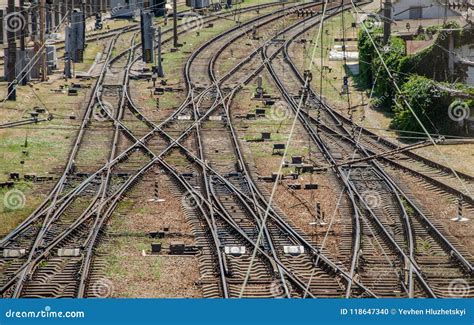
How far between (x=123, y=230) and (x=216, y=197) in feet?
9.29

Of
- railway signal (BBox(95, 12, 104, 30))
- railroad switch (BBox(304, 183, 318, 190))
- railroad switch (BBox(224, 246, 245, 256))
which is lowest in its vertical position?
railroad switch (BBox(224, 246, 245, 256))

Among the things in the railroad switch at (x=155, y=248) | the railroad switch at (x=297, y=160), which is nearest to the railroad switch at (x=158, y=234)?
the railroad switch at (x=155, y=248)

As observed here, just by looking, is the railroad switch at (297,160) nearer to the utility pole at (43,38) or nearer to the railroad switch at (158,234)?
the railroad switch at (158,234)

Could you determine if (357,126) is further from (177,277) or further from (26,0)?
(26,0)

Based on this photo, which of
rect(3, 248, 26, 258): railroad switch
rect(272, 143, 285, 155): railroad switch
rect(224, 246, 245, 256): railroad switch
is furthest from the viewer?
rect(272, 143, 285, 155): railroad switch

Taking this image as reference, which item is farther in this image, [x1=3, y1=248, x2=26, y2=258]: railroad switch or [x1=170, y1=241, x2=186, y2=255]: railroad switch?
[x1=170, y1=241, x2=186, y2=255]: railroad switch

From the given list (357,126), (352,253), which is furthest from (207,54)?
(352,253)

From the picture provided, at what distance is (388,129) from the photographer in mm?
29219

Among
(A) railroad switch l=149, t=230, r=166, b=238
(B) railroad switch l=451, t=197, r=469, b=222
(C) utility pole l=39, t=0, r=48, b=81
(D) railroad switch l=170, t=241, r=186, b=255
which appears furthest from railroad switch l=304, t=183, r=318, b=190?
(C) utility pole l=39, t=0, r=48, b=81

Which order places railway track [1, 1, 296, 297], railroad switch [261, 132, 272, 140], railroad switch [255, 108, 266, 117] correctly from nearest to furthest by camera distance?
1. railway track [1, 1, 296, 297]
2. railroad switch [261, 132, 272, 140]
3. railroad switch [255, 108, 266, 117]

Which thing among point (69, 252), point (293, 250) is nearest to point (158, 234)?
point (69, 252)

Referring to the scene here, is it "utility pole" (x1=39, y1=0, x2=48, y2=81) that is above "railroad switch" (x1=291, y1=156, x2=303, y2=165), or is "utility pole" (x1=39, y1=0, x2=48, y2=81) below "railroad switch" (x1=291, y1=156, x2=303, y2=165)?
above

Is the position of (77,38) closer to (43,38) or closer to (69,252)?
(43,38)

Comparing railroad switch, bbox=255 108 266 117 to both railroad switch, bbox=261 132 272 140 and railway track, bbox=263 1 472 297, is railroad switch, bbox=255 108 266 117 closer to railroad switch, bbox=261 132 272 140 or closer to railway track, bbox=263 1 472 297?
railroad switch, bbox=261 132 272 140
